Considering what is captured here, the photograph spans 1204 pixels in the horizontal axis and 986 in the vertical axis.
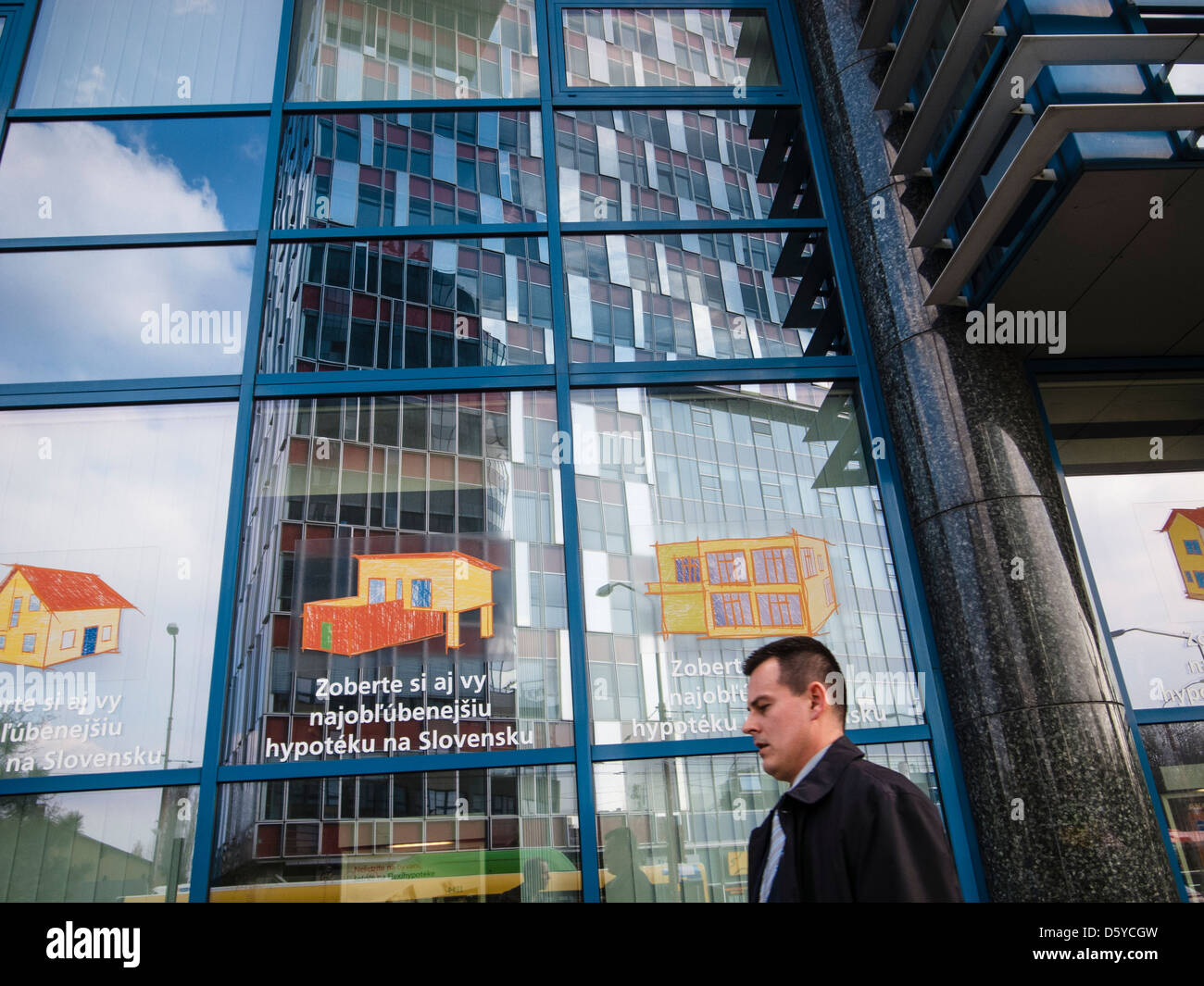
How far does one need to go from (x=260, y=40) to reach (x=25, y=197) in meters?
1.95

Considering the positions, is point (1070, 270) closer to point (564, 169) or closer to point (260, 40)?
point (564, 169)

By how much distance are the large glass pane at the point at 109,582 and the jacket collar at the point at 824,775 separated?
306 cm

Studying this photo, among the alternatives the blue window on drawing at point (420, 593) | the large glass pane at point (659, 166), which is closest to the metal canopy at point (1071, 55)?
the large glass pane at point (659, 166)

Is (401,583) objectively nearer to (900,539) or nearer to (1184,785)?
(900,539)

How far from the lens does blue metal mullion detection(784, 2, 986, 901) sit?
4719 mm

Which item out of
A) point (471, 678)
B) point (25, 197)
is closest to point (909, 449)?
point (471, 678)

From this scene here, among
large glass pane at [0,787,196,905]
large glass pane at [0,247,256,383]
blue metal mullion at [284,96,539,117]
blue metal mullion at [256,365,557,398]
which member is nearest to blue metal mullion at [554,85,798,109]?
blue metal mullion at [284,96,539,117]

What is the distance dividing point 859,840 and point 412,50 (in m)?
6.08

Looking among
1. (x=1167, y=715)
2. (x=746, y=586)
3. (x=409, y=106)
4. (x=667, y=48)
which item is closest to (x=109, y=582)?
(x=746, y=586)

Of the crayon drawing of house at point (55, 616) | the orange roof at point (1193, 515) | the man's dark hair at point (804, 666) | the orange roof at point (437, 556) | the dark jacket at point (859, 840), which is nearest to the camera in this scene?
the dark jacket at point (859, 840)

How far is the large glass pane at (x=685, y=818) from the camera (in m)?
4.58

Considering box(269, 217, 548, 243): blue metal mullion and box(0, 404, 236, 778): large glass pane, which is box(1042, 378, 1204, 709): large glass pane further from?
box(0, 404, 236, 778): large glass pane

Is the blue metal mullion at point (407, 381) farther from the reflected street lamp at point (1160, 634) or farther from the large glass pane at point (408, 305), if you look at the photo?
the reflected street lamp at point (1160, 634)

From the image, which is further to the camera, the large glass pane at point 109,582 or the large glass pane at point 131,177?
the large glass pane at point 131,177
